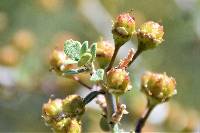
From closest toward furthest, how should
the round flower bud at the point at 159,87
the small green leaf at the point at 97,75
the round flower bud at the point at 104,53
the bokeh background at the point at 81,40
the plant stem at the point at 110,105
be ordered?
1. the small green leaf at the point at 97,75
2. the plant stem at the point at 110,105
3. the round flower bud at the point at 104,53
4. the round flower bud at the point at 159,87
5. the bokeh background at the point at 81,40

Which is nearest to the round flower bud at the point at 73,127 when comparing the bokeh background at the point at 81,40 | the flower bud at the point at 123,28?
the flower bud at the point at 123,28

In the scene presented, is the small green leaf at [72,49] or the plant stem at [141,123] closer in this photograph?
the small green leaf at [72,49]

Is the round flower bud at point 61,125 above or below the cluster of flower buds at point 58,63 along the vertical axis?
below

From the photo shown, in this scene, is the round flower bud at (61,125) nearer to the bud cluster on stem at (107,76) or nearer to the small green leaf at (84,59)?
the bud cluster on stem at (107,76)

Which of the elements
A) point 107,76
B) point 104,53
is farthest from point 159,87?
Result: point 107,76

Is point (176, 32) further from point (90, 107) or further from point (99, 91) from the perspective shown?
point (99, 91)

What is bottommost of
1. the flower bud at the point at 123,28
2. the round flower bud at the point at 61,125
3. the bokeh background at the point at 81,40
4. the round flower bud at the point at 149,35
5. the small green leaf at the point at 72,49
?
the round flower bud at the point at 61,125

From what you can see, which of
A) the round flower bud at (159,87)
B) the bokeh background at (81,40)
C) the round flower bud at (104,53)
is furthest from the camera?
the bokeh background at (81,40)
